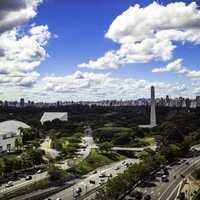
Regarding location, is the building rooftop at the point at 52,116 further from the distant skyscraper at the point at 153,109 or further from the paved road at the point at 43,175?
the paved road at the point at 43,175

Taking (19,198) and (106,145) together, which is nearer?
(19,198)

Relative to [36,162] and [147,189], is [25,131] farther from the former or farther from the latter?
[147,189]

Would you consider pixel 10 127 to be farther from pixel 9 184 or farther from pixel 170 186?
pixel 170 186

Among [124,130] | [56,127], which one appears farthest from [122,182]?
[56,127]

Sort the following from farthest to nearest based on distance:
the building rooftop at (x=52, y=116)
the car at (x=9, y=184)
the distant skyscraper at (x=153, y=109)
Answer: the building rooftop at (x=52, y=116) < the distant skyscraper at (x=153, y=109) < the car at (x=9, y=184)

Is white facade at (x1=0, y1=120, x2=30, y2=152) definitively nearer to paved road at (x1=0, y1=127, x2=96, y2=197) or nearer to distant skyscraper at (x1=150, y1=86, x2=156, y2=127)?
paved road at (x1=0, y1=127, x2=96, y2=197)

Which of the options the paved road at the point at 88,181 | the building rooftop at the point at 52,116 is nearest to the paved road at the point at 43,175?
the paved road at the point at 88,181
